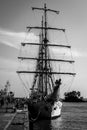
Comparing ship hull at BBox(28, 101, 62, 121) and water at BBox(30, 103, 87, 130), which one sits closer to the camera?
water at BBox(30, 103, 87, 130)

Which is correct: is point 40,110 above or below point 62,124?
above

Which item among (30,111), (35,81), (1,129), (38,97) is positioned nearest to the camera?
(1,129)

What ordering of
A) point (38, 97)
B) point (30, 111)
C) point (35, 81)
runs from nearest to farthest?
point (30, 111), point (38, 97), point (35, 81)

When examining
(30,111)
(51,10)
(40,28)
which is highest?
(51,10)

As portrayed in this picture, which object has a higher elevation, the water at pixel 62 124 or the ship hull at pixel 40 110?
the ship hull at pixel 40 110

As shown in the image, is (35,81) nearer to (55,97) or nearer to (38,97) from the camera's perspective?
(38,97)

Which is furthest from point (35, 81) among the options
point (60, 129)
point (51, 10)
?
point (60, 129)

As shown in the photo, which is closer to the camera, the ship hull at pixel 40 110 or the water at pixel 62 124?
the water at pixel 62 124

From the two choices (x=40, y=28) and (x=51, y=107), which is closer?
(x=51, y=107)

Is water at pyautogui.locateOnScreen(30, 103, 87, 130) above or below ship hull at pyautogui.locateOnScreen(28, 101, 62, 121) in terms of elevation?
below

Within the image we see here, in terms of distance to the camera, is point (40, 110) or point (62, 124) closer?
point (40, 110)

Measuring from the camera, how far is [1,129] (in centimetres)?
1916

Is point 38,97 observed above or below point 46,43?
below

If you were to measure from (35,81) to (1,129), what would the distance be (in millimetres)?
43709
